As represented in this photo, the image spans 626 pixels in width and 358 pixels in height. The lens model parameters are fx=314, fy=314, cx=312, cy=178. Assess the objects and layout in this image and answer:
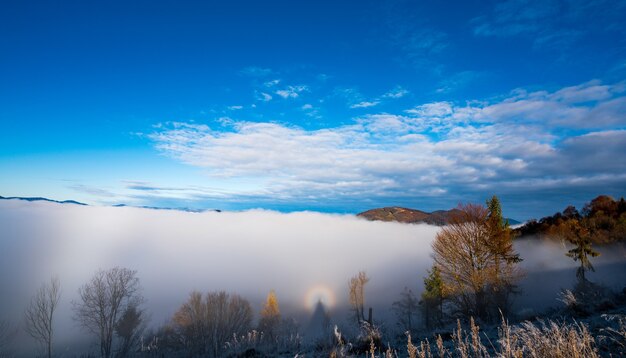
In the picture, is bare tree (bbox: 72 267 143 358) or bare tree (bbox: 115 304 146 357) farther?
bare tree (bbox: 115 304 146 357)

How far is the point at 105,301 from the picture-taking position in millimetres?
42156

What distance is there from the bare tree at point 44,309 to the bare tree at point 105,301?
163 inches

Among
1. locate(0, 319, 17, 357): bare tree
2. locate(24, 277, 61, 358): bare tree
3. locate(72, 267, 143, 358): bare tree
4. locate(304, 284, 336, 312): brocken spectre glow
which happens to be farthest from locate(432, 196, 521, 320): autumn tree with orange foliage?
locate(304, 284, 336, 312): brocken spectre glow

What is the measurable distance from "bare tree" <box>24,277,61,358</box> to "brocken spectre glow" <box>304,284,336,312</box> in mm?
86598

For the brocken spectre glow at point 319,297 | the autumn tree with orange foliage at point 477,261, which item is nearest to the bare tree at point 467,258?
the autumn tree with orange foliage at point 477,261

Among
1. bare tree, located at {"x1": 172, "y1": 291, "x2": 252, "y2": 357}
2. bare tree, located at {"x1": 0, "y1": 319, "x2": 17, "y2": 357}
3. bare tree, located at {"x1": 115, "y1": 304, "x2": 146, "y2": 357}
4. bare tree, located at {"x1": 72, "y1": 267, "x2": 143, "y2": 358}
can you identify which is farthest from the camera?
bare tree, located at {"x1": 172, "y1": 291, "x2": 252, "y2": 357}

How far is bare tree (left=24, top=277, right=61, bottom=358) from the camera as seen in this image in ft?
138

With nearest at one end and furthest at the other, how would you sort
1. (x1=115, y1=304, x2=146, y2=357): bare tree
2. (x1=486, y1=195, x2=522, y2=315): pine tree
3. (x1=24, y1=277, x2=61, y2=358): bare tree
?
(x1=486, y1=195, x2=522, y2=315): pine tree, (x1=24, y1=277, x2=61, y2=358): bare tree, (x1=115, y1=304, x2=146, y2=357): bare tree

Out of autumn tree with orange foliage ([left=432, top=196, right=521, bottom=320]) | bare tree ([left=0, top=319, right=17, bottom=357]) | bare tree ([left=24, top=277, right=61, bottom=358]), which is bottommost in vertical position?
bare tree ([left=0, top=319, right=17, bottom=357])

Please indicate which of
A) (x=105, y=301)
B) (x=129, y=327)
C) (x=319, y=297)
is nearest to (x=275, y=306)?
(x=129, y=327)

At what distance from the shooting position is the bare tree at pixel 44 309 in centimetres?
4216

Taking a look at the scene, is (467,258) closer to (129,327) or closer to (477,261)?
(477,261)

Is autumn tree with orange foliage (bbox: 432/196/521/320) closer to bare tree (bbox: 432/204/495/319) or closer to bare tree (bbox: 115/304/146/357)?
bare tree (bbox: 432/204/495/319)

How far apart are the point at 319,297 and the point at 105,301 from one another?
101127 millimetres
